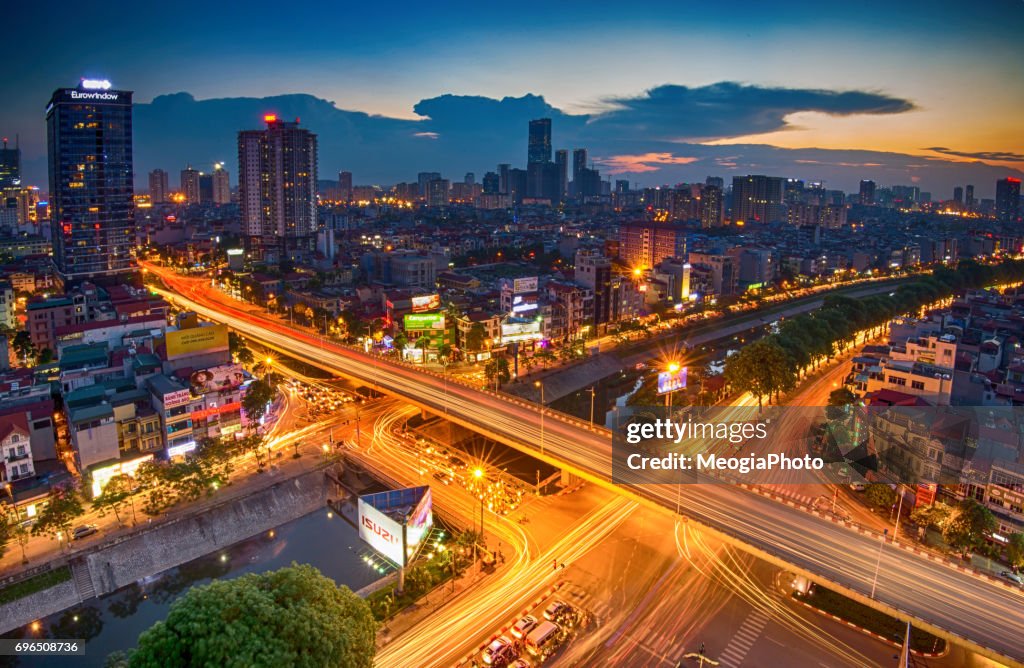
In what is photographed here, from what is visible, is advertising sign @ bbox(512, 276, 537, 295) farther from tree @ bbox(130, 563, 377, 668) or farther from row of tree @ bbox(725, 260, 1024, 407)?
tree @ bbox(130, 563, 377, 668)

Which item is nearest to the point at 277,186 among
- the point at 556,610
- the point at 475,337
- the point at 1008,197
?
the point at 475,337

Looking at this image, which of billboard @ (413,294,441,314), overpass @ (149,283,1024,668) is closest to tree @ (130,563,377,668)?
overpass @ (149,283,1024,668)

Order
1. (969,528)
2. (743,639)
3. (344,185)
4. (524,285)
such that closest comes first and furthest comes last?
1. (743,639)
2. (969,528)
3. (524,285)
4. (344,185)

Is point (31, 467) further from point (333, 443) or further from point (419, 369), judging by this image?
point (419, 369)

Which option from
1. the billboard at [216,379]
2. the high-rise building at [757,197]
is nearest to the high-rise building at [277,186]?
the billboard at [216,379]

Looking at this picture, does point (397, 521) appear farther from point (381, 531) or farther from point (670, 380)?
point (670, 380)

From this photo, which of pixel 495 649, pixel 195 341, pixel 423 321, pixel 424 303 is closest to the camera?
pixel 495 649

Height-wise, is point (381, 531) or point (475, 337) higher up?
point (475, 337)
